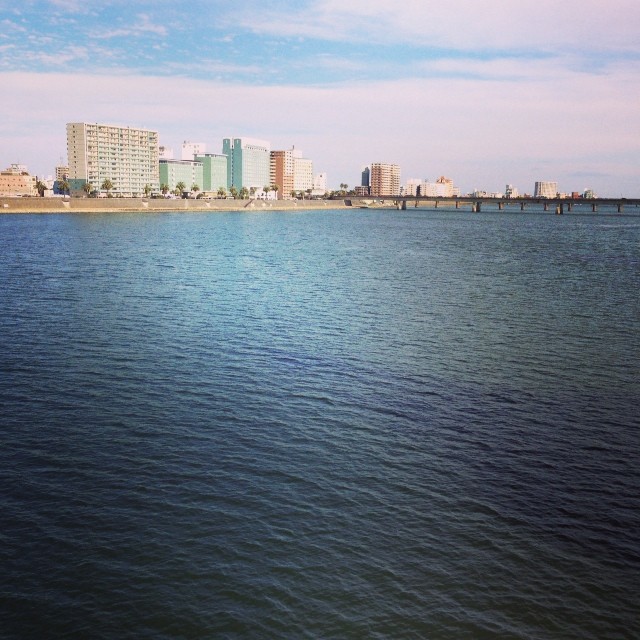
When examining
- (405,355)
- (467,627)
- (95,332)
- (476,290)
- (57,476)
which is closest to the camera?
(467,627)

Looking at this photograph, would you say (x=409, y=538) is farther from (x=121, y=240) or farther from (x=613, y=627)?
(x=121, y=240)

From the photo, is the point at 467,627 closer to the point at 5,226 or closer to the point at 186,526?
the point at 186,526

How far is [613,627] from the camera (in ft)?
43.8

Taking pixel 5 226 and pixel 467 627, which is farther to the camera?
pixel 5 226

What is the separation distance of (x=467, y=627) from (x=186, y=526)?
7.16m

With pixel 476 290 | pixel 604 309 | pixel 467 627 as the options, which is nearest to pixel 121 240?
pixel 476 290

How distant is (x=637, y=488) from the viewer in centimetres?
1881

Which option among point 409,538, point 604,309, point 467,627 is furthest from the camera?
point 604,309

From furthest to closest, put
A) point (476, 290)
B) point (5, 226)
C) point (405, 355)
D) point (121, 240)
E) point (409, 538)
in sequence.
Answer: point (5, 226) < point (121, 240) < point (476, 290) < point (405, 355) < point (409, 538)

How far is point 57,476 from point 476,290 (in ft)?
140

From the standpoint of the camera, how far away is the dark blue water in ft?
45.1

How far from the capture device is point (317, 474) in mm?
19281

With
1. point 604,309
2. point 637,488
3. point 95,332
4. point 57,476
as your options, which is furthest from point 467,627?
point 604,309

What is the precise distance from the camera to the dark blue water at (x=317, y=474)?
13.8m
